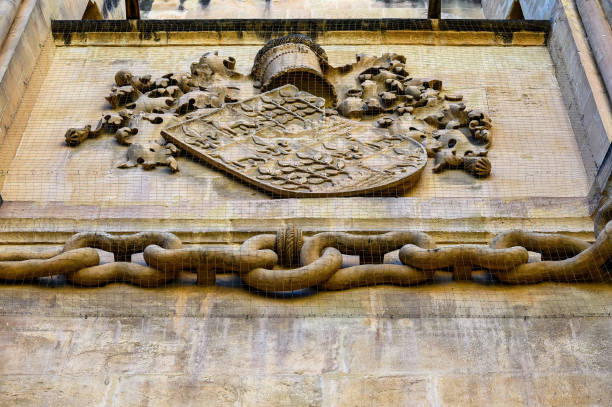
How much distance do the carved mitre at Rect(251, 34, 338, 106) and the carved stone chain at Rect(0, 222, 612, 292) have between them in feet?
7.77

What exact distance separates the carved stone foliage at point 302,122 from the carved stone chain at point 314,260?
0.90 m

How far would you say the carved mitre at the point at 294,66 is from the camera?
280 inches

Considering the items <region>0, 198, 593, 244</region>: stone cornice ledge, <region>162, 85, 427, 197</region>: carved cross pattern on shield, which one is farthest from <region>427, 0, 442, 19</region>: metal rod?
<region>0, 198, 593, 244</region>: stone cornice ledge

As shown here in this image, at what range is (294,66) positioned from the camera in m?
7.12

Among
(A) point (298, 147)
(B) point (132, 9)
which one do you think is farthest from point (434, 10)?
(A) point (298, 147)

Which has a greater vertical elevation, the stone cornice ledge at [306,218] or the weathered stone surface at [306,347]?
the weathered stone surface at [306,347]

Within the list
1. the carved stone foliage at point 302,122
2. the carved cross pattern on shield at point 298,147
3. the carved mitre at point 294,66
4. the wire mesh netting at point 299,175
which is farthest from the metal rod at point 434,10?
the carved cross pattern on shield at point 298,147

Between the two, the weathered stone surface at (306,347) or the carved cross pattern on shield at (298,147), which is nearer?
the weathered stone surface at (306,347)

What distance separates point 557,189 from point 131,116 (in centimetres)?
303

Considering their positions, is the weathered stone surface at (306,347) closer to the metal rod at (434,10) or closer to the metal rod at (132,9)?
the metal rod at (434,10)

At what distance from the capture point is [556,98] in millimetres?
7172

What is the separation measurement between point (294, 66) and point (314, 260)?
2.67m

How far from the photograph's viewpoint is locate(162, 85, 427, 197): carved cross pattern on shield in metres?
5.91

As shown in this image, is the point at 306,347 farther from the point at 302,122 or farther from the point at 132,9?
the point at 132,9
